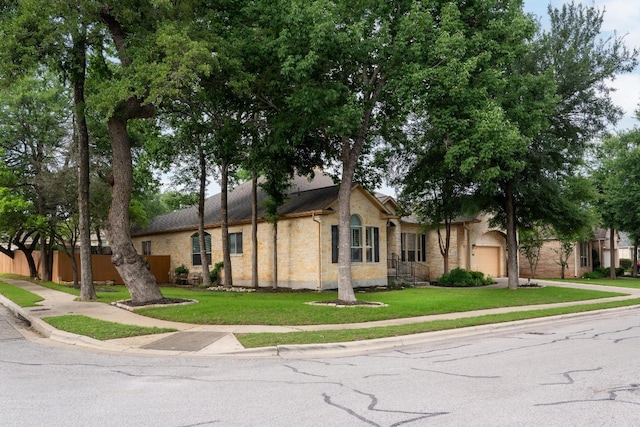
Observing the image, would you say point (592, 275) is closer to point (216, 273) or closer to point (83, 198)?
point (216, 273)

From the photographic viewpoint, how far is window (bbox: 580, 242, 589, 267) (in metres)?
41.6

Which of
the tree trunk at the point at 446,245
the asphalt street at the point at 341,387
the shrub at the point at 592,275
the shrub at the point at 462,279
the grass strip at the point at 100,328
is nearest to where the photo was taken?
the asphalt street at the point at 341,387

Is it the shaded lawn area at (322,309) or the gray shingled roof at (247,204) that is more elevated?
the gray shingled roof at (247,204)

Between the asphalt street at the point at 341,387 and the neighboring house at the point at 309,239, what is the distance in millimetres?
12961

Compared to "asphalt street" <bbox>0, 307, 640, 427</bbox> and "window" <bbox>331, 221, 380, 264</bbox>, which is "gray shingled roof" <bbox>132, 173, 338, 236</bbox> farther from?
"asphalt street" <bbox>0, 307, 640, 427</bbox>

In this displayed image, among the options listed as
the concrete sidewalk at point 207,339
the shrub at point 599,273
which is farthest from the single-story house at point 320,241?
the concrete sidewalk at point 207,339

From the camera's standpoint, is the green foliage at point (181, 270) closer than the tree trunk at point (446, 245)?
No

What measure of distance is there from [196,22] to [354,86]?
210 inches

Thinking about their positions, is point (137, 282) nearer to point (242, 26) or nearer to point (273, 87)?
point (273, 87)

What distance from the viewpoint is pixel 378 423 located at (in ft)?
18.0

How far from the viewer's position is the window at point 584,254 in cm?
4159

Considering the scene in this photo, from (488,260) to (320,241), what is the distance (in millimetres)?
14829

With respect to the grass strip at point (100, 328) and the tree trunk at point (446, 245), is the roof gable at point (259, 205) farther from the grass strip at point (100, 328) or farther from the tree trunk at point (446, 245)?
the grass strip at point (100, 328)

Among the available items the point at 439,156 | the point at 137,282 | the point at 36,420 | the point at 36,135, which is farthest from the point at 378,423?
the point at 36,135
